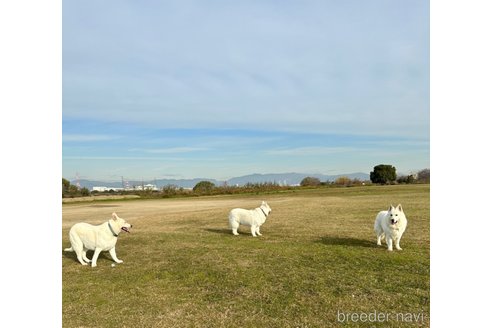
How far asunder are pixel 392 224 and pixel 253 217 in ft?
17.0

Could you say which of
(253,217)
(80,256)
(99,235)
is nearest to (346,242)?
(253,217)

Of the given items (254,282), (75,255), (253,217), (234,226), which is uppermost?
(253,217)

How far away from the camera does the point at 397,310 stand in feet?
19.4

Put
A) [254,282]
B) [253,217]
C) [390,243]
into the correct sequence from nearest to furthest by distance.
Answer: [254,282], [390,243], [253,217]

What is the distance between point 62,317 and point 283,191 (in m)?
34.2

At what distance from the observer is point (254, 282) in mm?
7426

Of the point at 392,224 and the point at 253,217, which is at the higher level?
the point at 392,224

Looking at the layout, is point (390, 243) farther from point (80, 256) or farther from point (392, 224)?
point (80, 256)

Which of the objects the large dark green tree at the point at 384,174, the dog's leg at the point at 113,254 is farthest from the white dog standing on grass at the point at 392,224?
the large dark green tree at the point at 384,174

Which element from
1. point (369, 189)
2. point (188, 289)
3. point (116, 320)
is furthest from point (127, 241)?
point (369, 189)

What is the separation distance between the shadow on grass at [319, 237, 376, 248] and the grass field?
0.03m

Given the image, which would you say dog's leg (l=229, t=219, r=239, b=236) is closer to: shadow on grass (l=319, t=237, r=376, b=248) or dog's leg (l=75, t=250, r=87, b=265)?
shadow on grass (l=319, t=237, r=376, b=248)

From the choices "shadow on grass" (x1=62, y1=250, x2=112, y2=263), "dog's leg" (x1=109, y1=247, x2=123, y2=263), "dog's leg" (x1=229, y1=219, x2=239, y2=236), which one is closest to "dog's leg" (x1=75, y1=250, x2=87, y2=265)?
"shadow on grass" (x1=62, y1=250, x2=112, y2=263)

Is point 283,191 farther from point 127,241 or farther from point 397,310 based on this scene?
point 397,310
